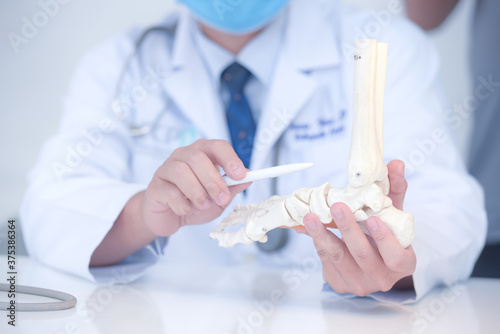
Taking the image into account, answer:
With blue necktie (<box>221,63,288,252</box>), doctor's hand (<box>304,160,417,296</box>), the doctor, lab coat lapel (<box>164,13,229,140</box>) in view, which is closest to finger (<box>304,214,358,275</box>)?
doctor's hand (<box>304,160,417,296</box>)

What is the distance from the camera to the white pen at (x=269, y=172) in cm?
55

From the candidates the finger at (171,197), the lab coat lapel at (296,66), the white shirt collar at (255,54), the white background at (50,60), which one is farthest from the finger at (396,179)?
the white background at (50,60)

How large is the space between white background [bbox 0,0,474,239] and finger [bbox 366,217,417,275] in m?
0.92

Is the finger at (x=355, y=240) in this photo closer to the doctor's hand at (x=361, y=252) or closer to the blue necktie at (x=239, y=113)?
the doctor's hand at (x=361, y=252)

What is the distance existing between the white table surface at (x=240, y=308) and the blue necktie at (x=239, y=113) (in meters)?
0.24

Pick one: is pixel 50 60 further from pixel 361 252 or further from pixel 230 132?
pixel 361 252

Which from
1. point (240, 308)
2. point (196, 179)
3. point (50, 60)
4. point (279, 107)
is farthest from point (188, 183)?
point (50, 60)

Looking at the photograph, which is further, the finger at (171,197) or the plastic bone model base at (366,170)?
the finger at (171,197)

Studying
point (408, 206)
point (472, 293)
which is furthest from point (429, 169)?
point (472, 293)

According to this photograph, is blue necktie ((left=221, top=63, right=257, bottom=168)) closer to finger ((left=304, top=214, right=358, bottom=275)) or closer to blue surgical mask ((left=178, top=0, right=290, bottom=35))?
blue surgical mask ((left=178, top=0, right=290, bottom=35))

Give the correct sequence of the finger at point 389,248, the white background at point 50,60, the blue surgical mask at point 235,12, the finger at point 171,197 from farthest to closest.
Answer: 1. the white background at point 50,60
2. the blue surgical mask at point 235,12
3. the finger at point 171,197
4. the finger at point 389,248

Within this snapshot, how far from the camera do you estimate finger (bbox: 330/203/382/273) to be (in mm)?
523

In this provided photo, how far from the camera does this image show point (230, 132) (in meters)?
0.98

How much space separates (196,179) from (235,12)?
409 millimetres
